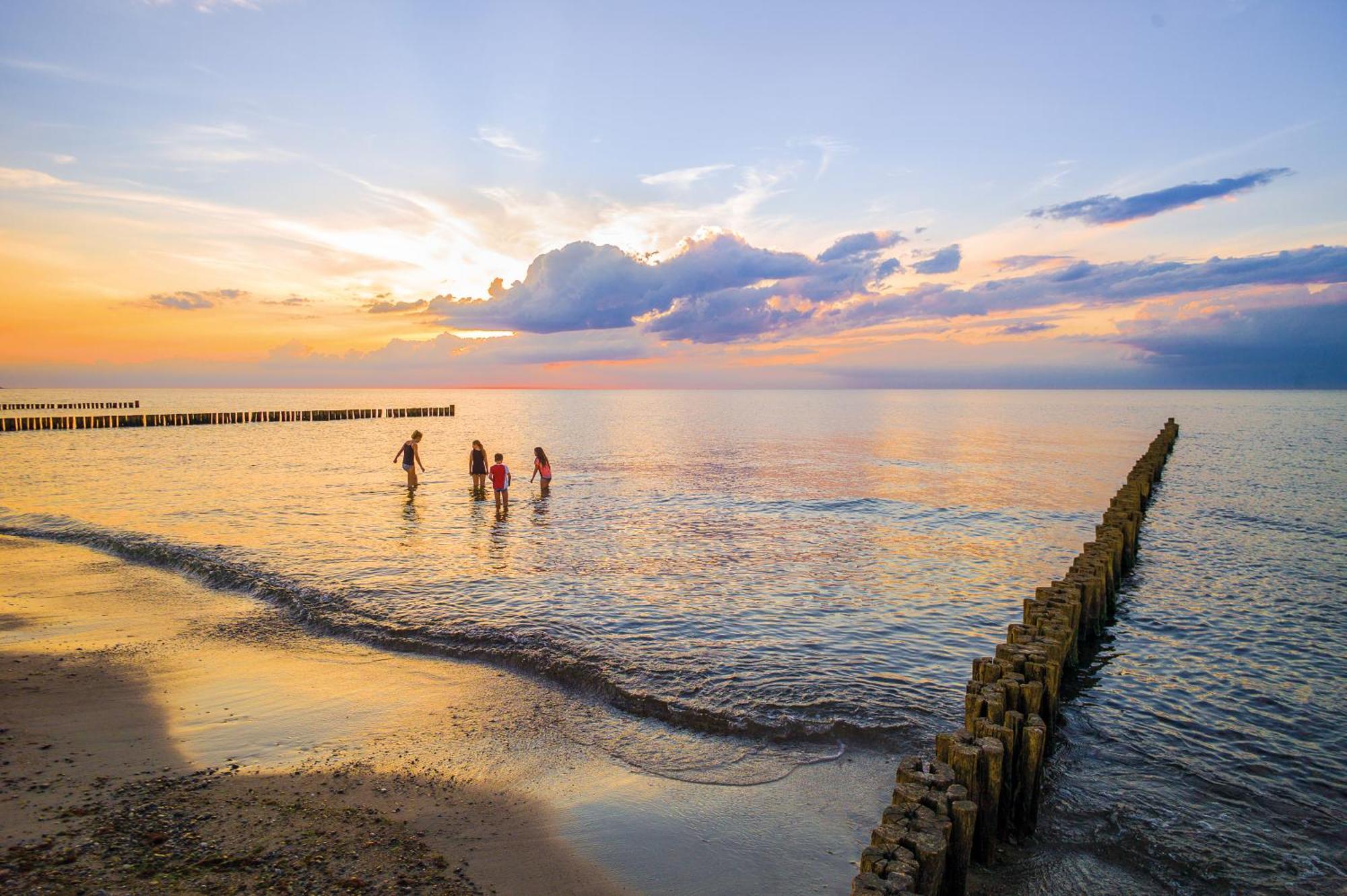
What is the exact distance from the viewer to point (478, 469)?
3053 cm

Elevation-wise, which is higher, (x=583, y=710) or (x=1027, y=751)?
(x=1027, y=751)

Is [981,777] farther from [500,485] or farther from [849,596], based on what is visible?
[500,485]

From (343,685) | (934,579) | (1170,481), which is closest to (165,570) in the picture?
(343,685)

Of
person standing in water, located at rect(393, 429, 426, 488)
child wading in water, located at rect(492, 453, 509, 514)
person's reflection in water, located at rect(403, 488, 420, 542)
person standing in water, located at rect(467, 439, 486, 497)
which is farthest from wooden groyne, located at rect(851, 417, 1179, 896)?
person standing in water, located at rect(393, 429, 426, 488)

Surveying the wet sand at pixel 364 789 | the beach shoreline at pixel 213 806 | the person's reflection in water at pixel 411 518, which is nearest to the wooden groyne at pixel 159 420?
the person's reflection in water at pixel 411 518

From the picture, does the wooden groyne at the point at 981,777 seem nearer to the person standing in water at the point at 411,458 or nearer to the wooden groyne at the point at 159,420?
the person standing in water at the point at 411,458

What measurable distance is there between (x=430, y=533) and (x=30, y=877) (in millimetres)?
17757

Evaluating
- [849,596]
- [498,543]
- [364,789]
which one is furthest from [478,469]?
[364,789]

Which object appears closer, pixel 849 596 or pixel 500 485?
pixel 849 596

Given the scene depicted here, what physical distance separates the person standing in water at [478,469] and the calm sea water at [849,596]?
0.71 meters

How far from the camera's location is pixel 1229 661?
1361 cm

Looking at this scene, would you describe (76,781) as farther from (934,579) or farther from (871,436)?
(871,436)

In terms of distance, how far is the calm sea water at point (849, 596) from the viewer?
9.09 m

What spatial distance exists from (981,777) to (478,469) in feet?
85.1
